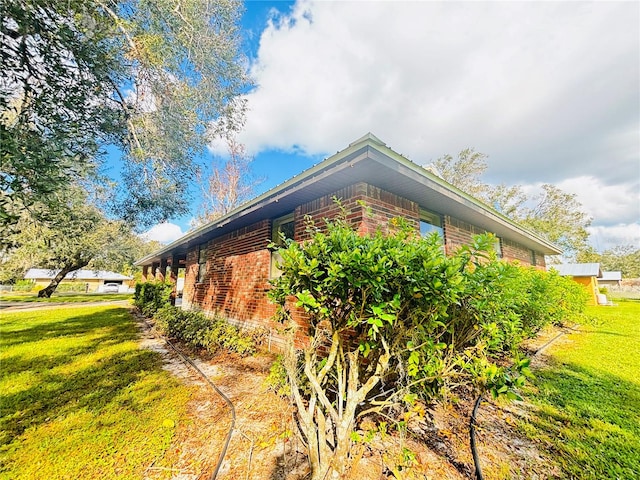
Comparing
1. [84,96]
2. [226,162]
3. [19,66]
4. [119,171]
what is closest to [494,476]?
[84,96]

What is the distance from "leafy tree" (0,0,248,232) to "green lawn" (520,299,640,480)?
5969mm

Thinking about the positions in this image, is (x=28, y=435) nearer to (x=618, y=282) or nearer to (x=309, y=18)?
(x=309, y=18)

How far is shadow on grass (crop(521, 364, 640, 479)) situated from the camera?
226 centimetres

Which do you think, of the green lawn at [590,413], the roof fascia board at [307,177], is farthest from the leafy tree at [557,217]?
the roof fascia board at [307,177]

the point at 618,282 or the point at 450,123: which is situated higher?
the point at 450,123

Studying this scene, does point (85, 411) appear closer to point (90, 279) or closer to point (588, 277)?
point (588, 277)

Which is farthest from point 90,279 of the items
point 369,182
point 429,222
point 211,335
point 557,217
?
point 557,217

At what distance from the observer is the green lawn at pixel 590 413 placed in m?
2.29

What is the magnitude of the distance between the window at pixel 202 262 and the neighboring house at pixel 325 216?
0.04m

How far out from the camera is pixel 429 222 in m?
5.71

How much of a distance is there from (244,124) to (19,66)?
353cm

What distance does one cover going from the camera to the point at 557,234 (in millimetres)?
26594

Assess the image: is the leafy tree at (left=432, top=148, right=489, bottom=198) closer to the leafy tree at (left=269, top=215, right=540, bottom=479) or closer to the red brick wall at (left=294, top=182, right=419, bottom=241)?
the red brick wall at (left=294, top=182, right=419, bottom=241)

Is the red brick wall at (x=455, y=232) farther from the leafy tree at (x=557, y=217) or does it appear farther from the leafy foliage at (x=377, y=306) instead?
the leafy tree at (x=557, y=217)
